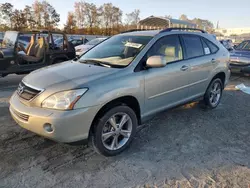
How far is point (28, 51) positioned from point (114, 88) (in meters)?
5.83

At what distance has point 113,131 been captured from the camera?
311cm

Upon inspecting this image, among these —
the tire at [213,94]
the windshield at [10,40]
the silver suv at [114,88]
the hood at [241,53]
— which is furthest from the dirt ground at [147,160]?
the hood at [241,53]

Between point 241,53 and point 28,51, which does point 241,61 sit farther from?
point 28,51

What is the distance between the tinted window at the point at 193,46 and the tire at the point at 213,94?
841mm

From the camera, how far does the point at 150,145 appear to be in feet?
11.4

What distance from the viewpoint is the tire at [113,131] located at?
9.52 feet

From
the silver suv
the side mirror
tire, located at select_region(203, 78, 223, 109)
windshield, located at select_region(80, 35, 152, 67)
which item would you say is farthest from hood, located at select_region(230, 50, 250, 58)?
the side mirror

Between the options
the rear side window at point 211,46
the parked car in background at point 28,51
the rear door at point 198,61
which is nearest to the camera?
the rear door at point 198,61

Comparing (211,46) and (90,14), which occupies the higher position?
(90,14)

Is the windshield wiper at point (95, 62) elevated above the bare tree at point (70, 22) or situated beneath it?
situated beneath

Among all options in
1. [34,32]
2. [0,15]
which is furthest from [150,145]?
[0,15]

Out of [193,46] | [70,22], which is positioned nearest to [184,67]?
[193,46]

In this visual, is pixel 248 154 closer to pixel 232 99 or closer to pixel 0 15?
pixel 232 99

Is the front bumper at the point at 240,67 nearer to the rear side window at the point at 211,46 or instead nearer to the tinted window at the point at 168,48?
the rear side window at the point at 211,46
